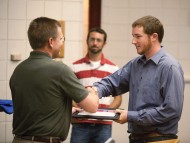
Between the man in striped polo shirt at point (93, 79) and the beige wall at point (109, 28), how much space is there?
57cm

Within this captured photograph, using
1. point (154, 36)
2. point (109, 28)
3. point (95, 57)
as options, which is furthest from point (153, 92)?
point (109, 28)

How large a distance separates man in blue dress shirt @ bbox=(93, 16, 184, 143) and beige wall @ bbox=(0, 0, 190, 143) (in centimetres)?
192

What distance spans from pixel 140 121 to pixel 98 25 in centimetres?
270

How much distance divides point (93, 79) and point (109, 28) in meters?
1.41

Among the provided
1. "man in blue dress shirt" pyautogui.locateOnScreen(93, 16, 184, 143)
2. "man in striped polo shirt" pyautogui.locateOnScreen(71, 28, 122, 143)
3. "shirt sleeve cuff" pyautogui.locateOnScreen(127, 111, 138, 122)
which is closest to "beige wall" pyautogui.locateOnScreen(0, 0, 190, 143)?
"man in striped polo shirt" pyautogui.locateOnScreen(71, 28, 122, 143)

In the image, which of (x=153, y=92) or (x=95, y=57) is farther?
(x=95, y=57)

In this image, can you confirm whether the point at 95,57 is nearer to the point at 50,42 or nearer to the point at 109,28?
the point at 109,28

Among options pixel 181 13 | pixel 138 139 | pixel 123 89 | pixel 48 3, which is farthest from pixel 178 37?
pixel 138 139

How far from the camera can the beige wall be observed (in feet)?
14.2

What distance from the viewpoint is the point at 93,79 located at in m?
3.74

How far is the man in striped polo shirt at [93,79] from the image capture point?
365 cm

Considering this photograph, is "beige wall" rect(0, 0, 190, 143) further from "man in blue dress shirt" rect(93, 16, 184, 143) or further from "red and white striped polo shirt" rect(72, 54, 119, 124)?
"man in blue dress shirt" rect(93, 16, 184, 143)

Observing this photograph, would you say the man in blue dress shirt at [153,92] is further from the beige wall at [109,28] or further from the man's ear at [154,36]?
the beige wall at [109,28]

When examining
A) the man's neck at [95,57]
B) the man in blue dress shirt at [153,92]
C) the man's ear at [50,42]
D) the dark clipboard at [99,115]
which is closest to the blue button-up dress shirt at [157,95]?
the man in blue dress shirt at [153,92]
